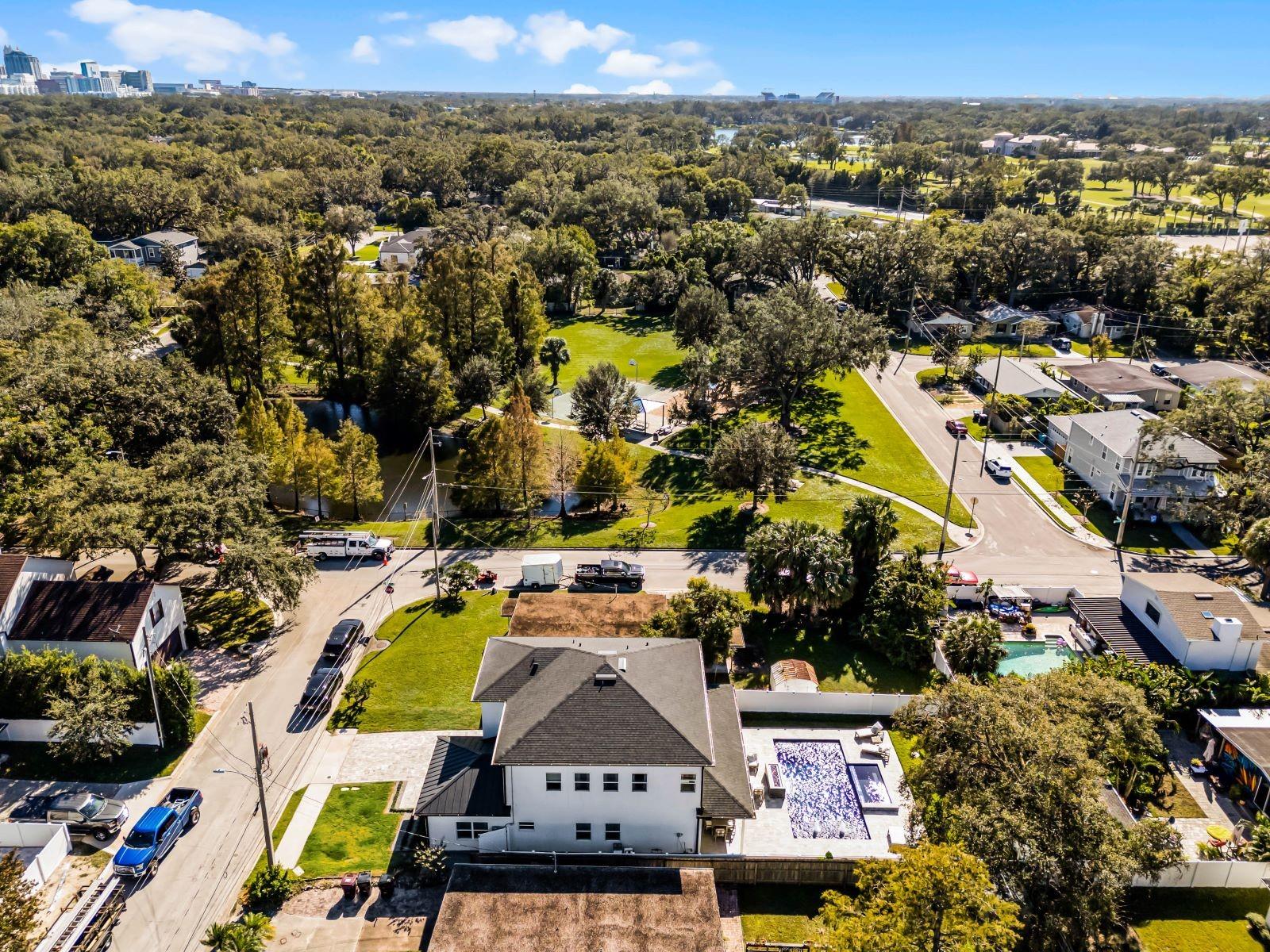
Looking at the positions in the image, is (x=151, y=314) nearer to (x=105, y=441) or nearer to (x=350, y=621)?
(x=105, y=441)

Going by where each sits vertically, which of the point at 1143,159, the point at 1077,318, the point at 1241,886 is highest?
the point at 1143,159

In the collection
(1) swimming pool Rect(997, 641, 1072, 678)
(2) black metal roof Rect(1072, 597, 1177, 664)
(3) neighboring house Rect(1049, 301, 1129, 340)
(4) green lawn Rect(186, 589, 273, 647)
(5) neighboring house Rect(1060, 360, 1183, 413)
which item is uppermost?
(3) neighboring house Rect(1049, 301, 1129, 340)

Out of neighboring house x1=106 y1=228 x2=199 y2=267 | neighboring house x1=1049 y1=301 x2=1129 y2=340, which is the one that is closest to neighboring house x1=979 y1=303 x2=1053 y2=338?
neighboring house x1=1049 y1=301 x2=1129 y2=340

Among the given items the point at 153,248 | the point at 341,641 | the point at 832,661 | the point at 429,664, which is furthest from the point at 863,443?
the point at 153,248

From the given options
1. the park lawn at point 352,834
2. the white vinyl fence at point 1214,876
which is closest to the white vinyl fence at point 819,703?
the white vinyl fence at point 1214,876

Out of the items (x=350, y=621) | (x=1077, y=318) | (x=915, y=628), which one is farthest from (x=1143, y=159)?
(x=350, y=621)

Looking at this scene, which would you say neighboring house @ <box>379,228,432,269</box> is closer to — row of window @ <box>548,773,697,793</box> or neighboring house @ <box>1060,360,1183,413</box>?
neighboring house @ <box>1060,360,1183,413</box>
